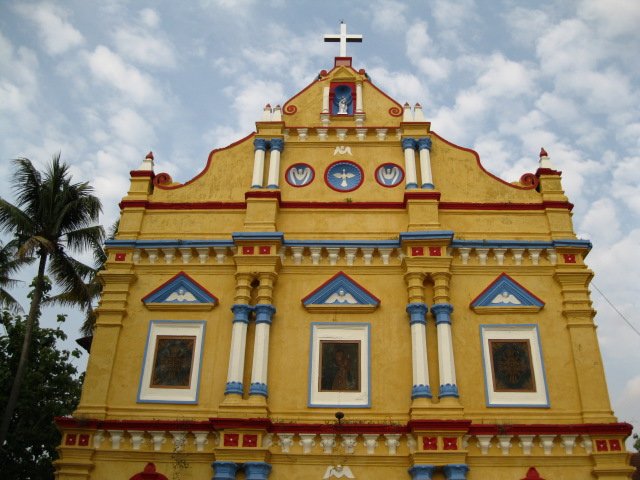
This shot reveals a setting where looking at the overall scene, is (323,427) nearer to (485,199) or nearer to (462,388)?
(462,388)

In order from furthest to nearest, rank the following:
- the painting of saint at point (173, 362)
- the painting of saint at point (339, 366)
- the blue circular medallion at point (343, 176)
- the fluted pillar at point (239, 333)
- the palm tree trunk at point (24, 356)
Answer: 1. the blue circular medallion at point (343, 176)
2. the palm tree trunk at point (24, 356)
3. the painting of saint at point (173, 362)
4. the painting of saint at point (339, 366)
5. the fluted pillar at point (239, 333)

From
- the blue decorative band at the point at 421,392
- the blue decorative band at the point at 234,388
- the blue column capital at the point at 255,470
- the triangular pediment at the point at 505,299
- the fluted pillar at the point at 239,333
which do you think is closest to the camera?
the blue column capital at the point at 255,470

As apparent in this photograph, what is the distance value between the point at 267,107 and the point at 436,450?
31.4 ft

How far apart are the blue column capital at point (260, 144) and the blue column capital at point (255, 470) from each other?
764cm

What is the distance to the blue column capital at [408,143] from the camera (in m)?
15.6

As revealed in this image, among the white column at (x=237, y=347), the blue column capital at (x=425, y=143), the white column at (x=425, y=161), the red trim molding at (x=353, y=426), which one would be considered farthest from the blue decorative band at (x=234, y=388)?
the blue column capital at (x=425, y=143)

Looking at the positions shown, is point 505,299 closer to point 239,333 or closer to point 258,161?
point 239,333

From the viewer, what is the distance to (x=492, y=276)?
13805 millimetres

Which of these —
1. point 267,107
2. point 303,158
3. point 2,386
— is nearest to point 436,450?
point 303,158

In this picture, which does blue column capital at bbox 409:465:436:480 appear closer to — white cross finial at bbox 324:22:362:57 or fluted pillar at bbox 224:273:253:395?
fluted pillar at bbox 224:273:253:395

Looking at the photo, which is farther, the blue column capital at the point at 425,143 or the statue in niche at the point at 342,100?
the statue in niche at the point at 342,100

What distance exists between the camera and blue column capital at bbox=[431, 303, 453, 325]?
1295cm

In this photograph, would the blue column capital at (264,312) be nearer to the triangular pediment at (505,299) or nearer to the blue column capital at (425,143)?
the triangular pediment at (505,299)

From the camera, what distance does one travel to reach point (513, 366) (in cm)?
1279
